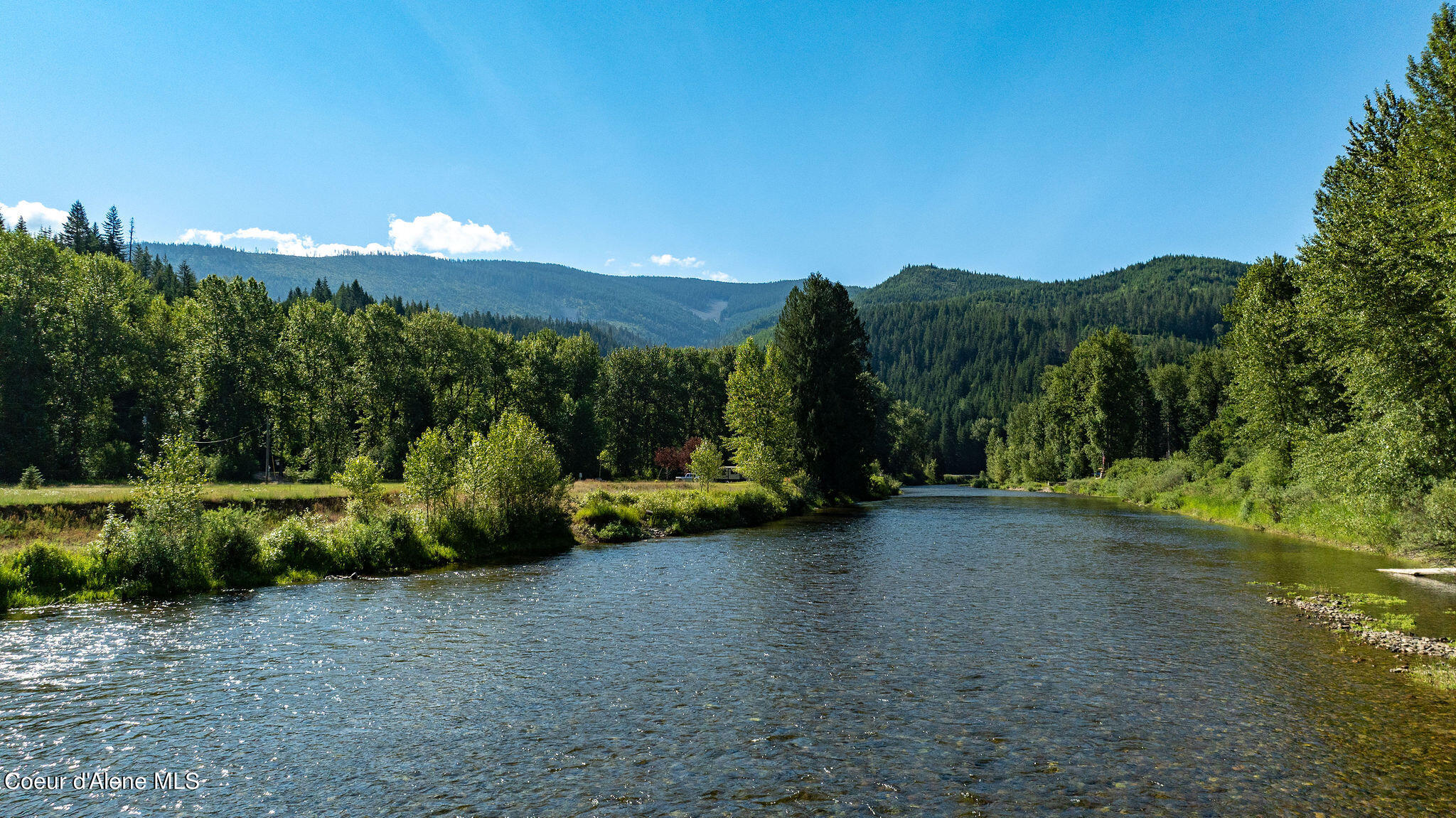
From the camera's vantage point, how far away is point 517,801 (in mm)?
10234

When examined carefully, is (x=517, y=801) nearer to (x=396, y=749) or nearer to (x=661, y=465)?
(x=396, y=749)

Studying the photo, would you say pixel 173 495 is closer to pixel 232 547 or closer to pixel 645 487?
pixel 232 547

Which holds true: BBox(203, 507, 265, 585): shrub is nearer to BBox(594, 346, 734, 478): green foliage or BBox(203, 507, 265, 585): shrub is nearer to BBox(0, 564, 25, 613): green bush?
BBox(0, 564, 25, 613): green bush

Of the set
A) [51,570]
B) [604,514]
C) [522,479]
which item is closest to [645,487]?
[604,514]

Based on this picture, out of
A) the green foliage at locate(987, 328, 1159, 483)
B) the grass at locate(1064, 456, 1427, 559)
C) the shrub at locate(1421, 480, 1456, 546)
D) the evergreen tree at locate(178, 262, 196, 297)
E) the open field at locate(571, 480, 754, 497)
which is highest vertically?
the evergreen tree at locate(178, 262, 196, 297)

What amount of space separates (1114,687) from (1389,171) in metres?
28.4

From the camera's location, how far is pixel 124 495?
36.4 m

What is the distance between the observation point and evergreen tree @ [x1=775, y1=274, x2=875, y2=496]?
224 feet

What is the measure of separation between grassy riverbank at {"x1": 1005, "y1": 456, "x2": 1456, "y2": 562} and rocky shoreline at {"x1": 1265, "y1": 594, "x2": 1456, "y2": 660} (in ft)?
30.9

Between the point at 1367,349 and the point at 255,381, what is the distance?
83347mm

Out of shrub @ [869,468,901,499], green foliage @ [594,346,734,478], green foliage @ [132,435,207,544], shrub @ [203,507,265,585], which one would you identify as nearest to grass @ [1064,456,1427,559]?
shrub @ [869,468,901,499]

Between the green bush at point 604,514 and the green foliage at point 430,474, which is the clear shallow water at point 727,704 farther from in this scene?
the green bush at point 604,514

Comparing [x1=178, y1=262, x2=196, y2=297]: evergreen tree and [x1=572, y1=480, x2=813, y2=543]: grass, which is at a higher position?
[x1=178, y1=262, x2=196, y2=297]: evergreen tree

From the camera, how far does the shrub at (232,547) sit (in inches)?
1030
